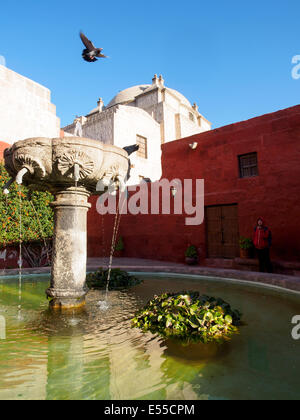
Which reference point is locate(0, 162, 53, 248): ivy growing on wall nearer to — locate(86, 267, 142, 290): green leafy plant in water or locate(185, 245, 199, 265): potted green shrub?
locate(86, 267, 142, 290): green leafy plant in water

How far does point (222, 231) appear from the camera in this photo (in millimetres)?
9242

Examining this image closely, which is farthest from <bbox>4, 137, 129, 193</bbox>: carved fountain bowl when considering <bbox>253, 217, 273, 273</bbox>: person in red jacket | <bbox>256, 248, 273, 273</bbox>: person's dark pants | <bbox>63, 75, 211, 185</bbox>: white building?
<bbox>63, 75, 211, 185</bbox>: white building

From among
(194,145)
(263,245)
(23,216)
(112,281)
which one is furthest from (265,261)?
(23,216)

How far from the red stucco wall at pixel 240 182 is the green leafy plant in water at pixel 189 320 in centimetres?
594

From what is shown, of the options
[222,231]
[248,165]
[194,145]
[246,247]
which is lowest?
[246,247]

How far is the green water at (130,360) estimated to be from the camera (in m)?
1.59

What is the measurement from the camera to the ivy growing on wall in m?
8.41

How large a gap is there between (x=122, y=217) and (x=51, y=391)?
433 inches

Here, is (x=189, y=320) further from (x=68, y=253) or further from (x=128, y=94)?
(x=128, y=94)

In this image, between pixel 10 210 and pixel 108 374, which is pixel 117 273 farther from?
pixel 10 210

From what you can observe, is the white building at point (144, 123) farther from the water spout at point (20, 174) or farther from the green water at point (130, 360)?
the green water at point (130, 360)

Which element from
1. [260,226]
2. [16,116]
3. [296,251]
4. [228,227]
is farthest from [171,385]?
[16,116]

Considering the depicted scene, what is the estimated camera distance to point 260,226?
7.08 meters

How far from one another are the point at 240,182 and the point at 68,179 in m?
6.92
